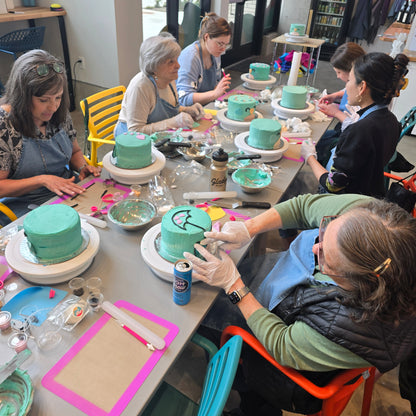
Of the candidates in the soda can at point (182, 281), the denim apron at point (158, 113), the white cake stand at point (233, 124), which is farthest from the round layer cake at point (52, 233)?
the white cake stand at point (233, 124)

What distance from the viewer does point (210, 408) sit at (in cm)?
84

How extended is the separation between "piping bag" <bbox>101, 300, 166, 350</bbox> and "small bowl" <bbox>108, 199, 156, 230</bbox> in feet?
1.26

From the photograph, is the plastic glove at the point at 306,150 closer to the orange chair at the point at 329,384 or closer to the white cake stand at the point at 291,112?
the white cake stand at the point at 291,112

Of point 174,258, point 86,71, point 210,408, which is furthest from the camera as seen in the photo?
point 86,71

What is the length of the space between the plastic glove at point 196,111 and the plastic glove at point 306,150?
78 centimetres

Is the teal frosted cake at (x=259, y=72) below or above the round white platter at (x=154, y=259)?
above

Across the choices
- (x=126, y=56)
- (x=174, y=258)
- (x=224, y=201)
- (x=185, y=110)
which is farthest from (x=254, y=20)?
(x=174, y=258)

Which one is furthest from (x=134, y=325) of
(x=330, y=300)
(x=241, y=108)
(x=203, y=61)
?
(x=203, y=61)

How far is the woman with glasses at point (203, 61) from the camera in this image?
2.72 metres

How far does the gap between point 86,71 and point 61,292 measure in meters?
4.44

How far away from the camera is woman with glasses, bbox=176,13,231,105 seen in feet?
8.93

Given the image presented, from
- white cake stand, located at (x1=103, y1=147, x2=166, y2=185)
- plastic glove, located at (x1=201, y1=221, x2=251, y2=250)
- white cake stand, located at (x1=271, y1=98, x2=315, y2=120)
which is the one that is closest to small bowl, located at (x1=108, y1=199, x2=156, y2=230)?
white cake stand, located at (x1=103, y1=147, x2=166, y2=185)

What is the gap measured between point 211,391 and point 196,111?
191cm

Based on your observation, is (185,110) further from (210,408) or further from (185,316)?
(210,408)
